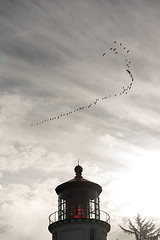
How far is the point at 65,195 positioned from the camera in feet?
112

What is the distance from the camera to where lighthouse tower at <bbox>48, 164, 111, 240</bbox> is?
106ft

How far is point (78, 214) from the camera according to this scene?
107 feet

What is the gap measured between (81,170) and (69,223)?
590 cm

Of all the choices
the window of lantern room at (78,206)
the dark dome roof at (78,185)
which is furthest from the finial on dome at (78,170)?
the window of lantern room at (78,206)

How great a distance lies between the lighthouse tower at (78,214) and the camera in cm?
3225

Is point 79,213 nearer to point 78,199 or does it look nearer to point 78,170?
point 78,199

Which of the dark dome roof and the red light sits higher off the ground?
the dark dome roof

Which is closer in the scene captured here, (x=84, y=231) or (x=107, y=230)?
(x=84, y=231)

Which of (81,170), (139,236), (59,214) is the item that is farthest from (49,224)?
(139,236)

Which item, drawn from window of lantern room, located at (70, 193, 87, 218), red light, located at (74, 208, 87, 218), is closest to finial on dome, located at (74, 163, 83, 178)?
window of lantern room, located at (70, 193, 87, 218)

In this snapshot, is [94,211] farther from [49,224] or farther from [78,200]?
[49,224]

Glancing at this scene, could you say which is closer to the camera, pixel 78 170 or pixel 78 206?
pixel 78 206

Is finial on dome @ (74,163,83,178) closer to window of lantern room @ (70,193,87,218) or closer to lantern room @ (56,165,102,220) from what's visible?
lantern room @ (56,165,102,220)

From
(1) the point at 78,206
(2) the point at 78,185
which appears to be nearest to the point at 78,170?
(2) the point at 78,185
